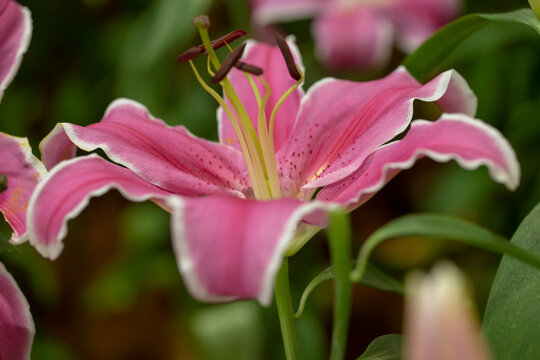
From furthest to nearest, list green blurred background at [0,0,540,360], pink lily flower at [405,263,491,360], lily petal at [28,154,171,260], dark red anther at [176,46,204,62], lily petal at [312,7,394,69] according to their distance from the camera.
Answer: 1. lily petal at [312,7,394,69]
2. green blurred background at [0,0,540,360]
3. dark red anther at [176,46,204,62]
4. lily petal at [28,154,171,260]
5. pink lily flower at [405,263,491,360]

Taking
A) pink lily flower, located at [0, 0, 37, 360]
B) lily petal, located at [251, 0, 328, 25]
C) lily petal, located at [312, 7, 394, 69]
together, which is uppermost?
pink lily flower, located at [0, 0, 37, 360]

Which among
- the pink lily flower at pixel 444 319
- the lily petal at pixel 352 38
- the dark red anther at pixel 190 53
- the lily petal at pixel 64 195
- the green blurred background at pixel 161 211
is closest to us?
the pink lily flower at pixel 444 319

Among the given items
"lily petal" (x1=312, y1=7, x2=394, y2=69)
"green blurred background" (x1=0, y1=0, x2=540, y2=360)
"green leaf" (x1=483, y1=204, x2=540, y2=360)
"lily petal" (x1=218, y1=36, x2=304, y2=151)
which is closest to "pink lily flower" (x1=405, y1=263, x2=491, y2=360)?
"green leaf" (x1=483, y1=204, x2=540, y2=360)

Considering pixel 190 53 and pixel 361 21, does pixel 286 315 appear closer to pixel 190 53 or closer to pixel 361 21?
pixel 190 53

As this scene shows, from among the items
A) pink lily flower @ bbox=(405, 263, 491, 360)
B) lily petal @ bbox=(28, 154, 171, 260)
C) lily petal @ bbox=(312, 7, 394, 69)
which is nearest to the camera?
pink lily flower @ bbox=(405, 263, 491, 360)

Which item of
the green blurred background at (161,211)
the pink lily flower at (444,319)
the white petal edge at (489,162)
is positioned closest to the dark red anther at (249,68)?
the white petal edge at (489,162)

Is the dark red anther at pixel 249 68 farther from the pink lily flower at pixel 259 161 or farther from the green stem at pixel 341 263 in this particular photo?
the green stem at pixel 341 263

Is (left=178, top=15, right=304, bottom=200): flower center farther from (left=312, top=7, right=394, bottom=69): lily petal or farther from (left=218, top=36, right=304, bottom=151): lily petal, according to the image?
(left=312, top=7, right=394, bottom=69): lily petal
